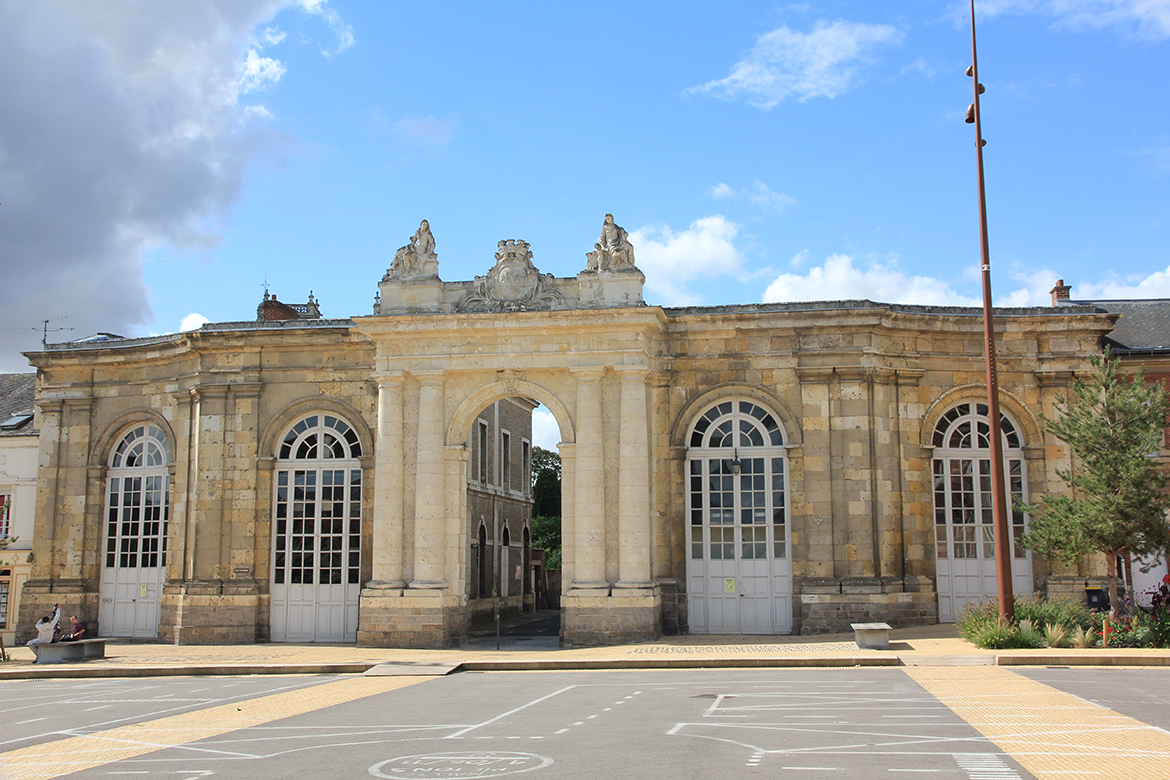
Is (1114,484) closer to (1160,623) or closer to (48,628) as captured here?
(1160,623)

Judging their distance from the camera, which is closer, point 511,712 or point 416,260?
point 511,712

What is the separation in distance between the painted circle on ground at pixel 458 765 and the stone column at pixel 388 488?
37.2ft

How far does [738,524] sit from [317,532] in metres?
8.45

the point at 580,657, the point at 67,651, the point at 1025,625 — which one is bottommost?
the point at 67,651

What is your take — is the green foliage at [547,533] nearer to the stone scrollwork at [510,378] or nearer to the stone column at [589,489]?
the stone scrollwork at [510,378]

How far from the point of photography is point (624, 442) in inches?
756

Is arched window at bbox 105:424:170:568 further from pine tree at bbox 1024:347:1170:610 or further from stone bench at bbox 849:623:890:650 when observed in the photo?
pine tree at bbox 1024:347:1170:610

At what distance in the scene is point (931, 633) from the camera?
60.6ft

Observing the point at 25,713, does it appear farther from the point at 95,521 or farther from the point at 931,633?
the point at 931,633

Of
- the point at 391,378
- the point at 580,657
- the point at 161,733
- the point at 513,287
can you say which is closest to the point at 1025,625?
the point at 580,657

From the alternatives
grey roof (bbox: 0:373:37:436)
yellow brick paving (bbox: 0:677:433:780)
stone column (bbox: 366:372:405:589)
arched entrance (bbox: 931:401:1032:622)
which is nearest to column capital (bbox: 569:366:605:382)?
stone column (bbox: 366:372:405:589)

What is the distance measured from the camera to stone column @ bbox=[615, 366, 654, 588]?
18.9 metres

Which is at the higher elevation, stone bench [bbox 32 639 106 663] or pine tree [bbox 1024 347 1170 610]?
pine tree [bbox 1024 347 1170 610]

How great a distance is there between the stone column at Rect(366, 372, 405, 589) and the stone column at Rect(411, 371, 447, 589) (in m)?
0.34
